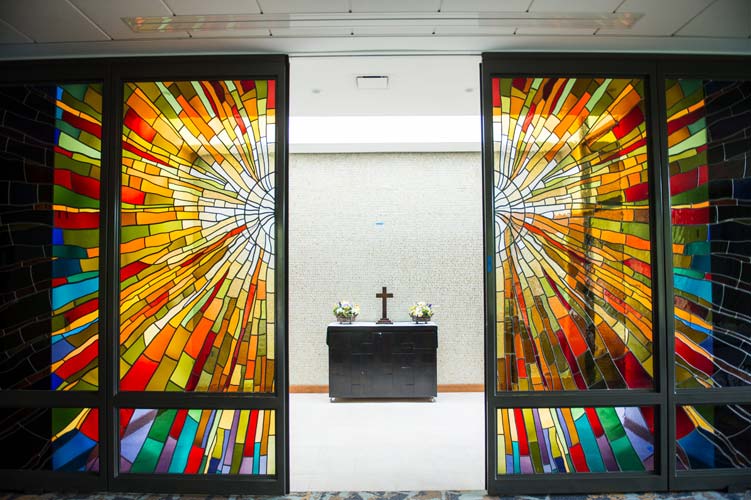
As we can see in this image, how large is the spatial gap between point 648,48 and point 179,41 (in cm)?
283

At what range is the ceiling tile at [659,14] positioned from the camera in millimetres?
2607

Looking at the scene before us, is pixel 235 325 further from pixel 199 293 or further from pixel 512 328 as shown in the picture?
pixel 512 328

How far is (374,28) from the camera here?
9.30ft

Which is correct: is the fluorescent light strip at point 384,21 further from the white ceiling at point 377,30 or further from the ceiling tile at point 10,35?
the ceiling tile at point 10,35

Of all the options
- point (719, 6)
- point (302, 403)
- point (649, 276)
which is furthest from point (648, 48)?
point (302, 403)

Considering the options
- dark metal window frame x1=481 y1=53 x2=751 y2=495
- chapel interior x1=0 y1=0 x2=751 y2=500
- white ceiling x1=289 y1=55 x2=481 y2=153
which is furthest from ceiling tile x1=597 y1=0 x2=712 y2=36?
white ceiling x1=289 y1=55 x2=481 y2=153

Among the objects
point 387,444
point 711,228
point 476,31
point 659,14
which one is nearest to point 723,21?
point 659,14

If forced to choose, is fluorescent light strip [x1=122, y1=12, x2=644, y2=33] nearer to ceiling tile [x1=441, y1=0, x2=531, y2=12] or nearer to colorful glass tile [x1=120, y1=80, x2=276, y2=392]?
ceiling tile [x1=441, y1=0, x2=531, y2=12]

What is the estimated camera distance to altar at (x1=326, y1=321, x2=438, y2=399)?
5.59 m

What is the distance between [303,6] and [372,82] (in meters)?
0.99

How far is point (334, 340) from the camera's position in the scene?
5602 mm

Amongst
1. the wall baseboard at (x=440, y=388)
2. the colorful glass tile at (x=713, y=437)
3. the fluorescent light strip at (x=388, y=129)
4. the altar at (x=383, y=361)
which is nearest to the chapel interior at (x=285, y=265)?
the colorful glass tile at (x=713, y=437)

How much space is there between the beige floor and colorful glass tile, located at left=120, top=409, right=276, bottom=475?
1.38 feet

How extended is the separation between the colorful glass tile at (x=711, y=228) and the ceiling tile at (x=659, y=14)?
449mm
